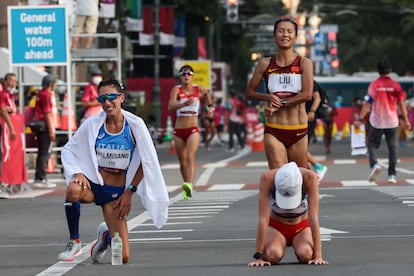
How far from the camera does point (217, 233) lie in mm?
14742

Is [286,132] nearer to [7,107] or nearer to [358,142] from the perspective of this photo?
[7,107]

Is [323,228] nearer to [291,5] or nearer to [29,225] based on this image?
[29,225]

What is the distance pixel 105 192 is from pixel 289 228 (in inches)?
64.3

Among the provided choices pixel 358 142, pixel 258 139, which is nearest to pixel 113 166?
pixel 358 142

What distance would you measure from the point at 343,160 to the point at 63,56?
35.9ft

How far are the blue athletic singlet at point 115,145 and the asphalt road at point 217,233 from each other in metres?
0.85

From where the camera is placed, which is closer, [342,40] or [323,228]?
[323,228]

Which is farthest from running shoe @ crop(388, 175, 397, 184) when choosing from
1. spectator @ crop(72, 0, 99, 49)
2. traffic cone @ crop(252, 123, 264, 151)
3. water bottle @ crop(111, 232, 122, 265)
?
traffic cone @ crop(252, 123, 264, 151)

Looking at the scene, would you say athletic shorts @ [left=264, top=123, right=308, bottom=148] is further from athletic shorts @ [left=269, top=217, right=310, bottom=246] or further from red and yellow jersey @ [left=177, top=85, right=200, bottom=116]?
red and yellow jersey @ [left=177, top=85, right=200, bottom=116]

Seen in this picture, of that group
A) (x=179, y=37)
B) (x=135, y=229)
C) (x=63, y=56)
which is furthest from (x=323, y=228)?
(x=179, y=37)

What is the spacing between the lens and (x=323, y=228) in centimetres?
1498

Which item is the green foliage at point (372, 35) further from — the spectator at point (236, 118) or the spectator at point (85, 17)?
the spectator at point (85, 17)

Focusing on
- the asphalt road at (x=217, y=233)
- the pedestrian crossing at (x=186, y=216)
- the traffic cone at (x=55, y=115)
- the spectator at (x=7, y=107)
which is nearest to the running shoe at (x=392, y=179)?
the asphalt road at (x=217, y=233)

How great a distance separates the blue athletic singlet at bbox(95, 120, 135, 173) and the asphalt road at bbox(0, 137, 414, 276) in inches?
33.3
